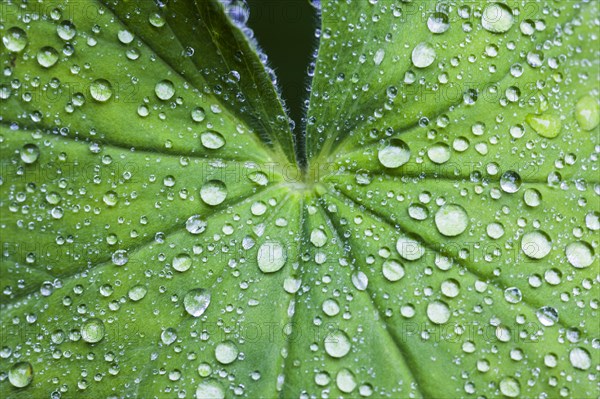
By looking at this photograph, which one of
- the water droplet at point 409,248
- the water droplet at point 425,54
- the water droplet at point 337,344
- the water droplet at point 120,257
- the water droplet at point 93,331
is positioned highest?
the water droplet at point 425,54

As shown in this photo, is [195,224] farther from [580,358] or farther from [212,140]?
[580,358]

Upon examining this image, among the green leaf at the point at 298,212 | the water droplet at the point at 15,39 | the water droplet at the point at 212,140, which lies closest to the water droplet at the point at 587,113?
the green leaf at the point at 298,212

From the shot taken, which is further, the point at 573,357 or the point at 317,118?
the point at 317,118

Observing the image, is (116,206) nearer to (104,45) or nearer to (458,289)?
(104,45)

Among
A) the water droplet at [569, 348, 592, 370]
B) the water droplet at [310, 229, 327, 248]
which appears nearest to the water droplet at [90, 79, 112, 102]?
the water droplet at [310, 229, 327, 248]

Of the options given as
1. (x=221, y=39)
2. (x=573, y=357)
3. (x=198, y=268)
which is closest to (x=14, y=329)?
(x=198, y=268)

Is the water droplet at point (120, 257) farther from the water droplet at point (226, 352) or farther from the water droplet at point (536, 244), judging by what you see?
the water droplet at point (536, 244)

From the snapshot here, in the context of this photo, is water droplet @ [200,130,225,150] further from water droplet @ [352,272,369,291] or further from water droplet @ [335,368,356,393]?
water droplet @ [335,368,356,393]
